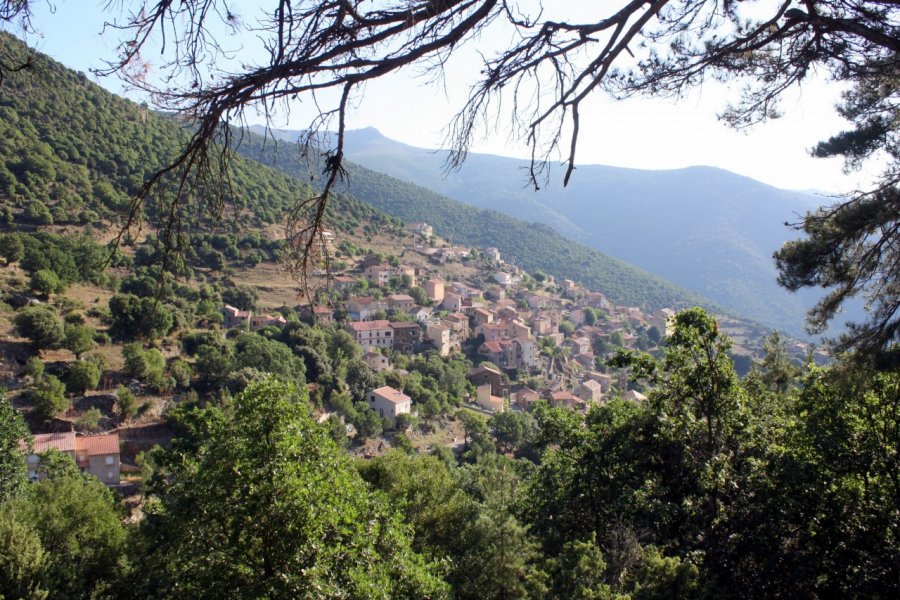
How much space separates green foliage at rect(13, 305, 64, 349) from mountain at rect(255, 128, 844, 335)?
71221mm

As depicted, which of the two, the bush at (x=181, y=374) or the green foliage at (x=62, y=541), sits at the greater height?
the green foliage at (x=62, y=541)

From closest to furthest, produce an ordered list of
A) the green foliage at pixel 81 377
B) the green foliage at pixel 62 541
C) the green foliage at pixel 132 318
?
the green foliage at pixel 62 541
the green foliage at pixel 81 377
the green foliage at pixel 132 318

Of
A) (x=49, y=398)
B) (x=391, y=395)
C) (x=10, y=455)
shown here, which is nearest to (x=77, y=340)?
Answer: (x=49, y=398)

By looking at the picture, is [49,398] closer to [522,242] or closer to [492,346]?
[492,346]

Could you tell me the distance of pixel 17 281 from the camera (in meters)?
24.2

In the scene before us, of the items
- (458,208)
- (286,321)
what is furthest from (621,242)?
(286,321)

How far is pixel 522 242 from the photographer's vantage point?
88125mm

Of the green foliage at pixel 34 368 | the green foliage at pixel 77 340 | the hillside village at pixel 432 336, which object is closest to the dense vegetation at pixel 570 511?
the hillside village at pixel 432 336

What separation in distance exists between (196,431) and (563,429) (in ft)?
14.9

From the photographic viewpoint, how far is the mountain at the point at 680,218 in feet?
321

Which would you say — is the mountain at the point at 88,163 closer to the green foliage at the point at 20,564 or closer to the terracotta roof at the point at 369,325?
the terracotta roof at the point at 369,325

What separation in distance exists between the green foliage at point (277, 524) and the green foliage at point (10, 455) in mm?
9162

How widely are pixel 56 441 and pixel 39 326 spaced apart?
5339 mm

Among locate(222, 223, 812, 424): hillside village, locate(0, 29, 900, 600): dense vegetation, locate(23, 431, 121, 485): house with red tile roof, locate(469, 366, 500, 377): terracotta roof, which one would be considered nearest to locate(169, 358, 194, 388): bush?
locate(23, 431, 121, 485): house with red tile roof
